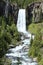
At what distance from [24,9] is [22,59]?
29.2 metres

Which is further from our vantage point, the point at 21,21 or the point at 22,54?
the point at 21,21

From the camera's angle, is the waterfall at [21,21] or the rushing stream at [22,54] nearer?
the rushing stream at [22,54]

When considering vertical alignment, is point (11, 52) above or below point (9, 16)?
below

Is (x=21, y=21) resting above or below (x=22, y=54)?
above

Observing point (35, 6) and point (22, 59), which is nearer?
point (22, 59)

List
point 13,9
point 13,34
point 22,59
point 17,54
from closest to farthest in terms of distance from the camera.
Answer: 1. point 22,59
2. point 17,54
3. point 13,34
4. point 13,9

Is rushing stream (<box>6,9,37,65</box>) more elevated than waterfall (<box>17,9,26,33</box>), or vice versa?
waterfall (<box>17,9,26,33</box>)

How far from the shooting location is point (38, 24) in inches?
2191

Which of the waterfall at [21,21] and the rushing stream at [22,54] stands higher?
the waterfall at [21,21]

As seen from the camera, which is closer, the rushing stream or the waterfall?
the rushing stream

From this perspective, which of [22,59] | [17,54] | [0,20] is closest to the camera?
[22,59]

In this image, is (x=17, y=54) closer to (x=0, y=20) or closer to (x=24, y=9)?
(x=0, y=20)

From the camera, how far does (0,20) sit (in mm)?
52188

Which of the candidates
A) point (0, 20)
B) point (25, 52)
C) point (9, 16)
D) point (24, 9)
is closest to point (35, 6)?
point (24, 9)
